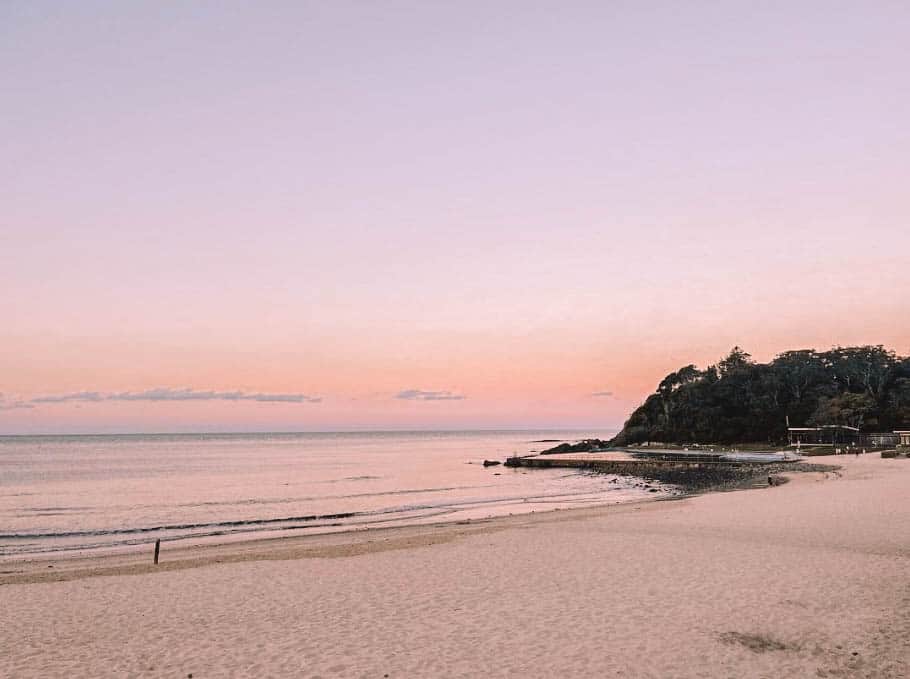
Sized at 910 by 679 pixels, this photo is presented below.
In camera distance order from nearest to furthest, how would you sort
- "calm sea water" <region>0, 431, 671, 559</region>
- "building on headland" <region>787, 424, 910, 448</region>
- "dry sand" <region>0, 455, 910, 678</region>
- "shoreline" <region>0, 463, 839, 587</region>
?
"dry sand" <region>0, 455, 910, 678</region> → "shoreline" <region>0, 463, 839, 587</region> → "calm sea water" <region>0, 431, 671, 559</region> → "building on headland" <region>787, 424, 910, 448</region>

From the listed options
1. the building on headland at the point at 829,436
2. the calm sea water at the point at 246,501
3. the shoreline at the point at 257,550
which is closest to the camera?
the shoreline at the point at 257,550

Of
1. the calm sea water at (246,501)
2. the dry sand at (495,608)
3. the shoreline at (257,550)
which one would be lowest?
the calm sea water at (246,501)

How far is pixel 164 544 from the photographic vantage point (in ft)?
91.9

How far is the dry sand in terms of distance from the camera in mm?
10188

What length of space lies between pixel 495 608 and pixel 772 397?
400ft

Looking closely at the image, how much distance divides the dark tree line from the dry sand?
9730cm

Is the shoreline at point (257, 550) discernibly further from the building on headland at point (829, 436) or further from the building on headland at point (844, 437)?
the building on headland at point (829, 436)

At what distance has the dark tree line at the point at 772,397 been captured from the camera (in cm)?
11087

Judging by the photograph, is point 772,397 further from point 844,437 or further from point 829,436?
point 844,437

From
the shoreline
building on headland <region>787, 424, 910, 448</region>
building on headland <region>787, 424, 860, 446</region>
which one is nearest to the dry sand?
the shoreline

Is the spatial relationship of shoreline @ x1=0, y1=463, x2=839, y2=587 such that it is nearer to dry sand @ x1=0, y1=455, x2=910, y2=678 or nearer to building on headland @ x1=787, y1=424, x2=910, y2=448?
dry sand @ x1=0, y1=455, x2=910, y2=678

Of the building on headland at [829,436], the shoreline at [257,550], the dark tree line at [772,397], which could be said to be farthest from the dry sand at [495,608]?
the dark tree line at [772,397]

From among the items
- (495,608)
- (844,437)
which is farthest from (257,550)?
(844,437)

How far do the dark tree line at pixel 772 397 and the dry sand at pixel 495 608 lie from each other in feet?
319
